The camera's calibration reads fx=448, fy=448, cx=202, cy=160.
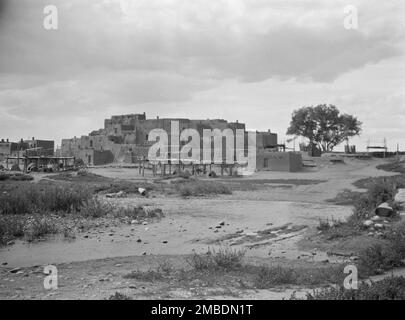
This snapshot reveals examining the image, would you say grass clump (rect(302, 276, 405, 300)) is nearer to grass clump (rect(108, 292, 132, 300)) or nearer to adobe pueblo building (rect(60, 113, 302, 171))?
grass clump (rect(108, 292, 132, 300))

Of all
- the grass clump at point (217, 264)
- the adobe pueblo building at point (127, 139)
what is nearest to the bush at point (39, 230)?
the grass clump at point (217, 264)

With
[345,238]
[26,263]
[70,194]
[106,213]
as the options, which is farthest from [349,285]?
[70,194]

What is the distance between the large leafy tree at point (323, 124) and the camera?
61.5m

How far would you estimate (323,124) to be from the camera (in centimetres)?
6197

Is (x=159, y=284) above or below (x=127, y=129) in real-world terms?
below

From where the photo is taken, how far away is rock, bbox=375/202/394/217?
11.2 m

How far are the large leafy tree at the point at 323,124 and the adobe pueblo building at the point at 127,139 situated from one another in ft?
17.2

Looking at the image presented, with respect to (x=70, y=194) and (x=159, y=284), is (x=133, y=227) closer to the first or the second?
(x=70, y=194)

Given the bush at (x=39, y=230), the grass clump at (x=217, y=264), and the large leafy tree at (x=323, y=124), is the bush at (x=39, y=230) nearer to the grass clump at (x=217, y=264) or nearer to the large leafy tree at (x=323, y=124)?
the grass clump at (x=217, y=264)

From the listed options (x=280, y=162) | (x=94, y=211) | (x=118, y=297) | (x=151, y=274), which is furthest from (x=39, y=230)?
(x=280, y=162)

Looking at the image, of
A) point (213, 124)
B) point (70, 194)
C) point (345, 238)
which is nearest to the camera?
point (345, 238)

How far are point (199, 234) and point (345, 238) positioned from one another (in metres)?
3.54

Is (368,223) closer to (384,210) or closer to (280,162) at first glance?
(384,210)

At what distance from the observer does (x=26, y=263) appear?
844cm
